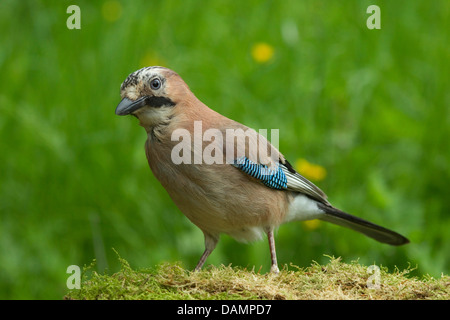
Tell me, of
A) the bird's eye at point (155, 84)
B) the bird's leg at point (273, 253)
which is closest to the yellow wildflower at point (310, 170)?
the bird's leg at point (273, 253)

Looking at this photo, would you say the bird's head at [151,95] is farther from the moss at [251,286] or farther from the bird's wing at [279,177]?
the moss at [251,286]

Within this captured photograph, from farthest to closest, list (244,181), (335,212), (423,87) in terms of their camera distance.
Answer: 1. (423,87)
2. (335,212)
3. (244,181)

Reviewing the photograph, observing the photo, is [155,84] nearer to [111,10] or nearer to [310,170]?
[310,170]

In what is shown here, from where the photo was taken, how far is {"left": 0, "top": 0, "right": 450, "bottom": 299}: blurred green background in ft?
19.5

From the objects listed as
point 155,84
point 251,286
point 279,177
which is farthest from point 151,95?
point 251,286

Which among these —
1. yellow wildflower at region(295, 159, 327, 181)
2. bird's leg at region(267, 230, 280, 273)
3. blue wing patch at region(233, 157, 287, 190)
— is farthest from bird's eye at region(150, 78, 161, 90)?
yellow wildflower at region(295, 159, 327, 181)

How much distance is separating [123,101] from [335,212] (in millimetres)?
1955

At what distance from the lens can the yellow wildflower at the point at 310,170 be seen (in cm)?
607

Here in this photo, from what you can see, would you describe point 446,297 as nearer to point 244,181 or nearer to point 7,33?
point 244,181

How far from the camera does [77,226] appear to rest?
6258 mm

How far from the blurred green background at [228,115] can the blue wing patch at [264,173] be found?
4.64 feet

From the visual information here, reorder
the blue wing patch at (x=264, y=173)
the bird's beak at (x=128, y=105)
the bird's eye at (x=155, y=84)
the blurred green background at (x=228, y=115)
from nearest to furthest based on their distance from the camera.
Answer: the bird's beak at (x=128, y=105) → the bird's eye at (x=155, y=84) → the blue wing patch at (x=264, y=173) → the blurred green background at (x=228, y=115)

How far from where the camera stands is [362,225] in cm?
492
